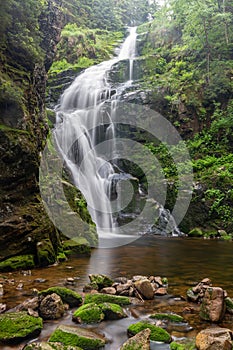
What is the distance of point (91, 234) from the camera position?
11.5 meters

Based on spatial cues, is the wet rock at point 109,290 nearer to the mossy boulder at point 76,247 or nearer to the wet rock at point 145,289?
the wet rock at point 145,289

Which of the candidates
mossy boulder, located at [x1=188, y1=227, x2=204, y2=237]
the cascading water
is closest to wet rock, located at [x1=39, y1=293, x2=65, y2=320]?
the cascading water

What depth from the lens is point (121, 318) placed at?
466 cm

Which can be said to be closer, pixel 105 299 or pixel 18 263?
pixel 105 299

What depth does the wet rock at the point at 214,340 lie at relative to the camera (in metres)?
3.53

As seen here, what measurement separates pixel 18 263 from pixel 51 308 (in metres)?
2.98

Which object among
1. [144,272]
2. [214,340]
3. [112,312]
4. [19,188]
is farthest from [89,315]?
[19,188]

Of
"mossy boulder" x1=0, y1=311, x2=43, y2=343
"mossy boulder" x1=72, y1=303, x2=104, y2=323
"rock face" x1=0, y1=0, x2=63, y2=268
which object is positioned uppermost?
"rock face" x1=0, y1=0, x2=63, y2=268

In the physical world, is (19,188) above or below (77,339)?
above

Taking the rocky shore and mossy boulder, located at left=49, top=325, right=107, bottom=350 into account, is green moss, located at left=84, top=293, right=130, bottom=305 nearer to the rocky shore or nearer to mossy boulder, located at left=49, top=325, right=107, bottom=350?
the rocky shore

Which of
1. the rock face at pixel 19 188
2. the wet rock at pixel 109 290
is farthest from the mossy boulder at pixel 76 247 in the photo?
the wet rock at pixel 109 290

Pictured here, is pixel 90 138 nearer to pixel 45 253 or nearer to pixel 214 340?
pixel 45 253

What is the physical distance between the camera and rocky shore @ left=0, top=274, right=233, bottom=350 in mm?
3762

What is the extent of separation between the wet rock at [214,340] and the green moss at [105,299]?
1.65 metres
